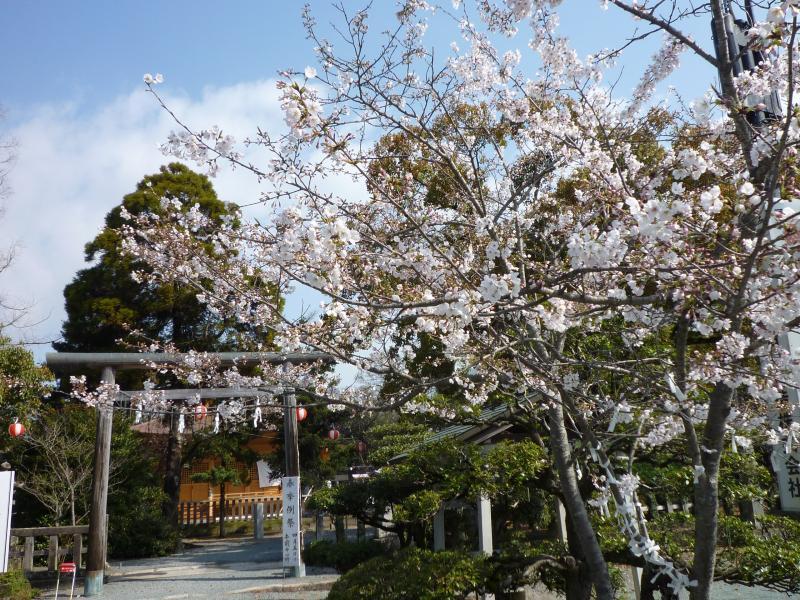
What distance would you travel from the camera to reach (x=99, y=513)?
27.5ft

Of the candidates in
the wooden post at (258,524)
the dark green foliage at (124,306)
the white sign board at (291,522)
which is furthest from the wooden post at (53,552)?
the wooden post at (258,524)

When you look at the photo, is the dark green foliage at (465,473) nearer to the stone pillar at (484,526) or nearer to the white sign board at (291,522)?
the stone pillar at (484,526)

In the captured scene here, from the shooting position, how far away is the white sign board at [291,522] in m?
8.34

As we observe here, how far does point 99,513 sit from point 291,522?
257 cm

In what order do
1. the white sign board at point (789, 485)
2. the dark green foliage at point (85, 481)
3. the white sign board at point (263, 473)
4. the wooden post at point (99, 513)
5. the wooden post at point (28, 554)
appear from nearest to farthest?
the white sign board at point (789, 485) → the wooden post at point (99, 513) → the wooden post at point (28, 554) → the dark green foliage at point (85, 481) → the white sign board at point (263, 473)

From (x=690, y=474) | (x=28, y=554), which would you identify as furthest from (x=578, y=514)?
(x=28, y=554)

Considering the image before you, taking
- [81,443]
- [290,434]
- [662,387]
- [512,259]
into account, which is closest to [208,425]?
[81,443]

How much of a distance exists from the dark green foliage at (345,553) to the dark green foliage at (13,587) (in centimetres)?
389

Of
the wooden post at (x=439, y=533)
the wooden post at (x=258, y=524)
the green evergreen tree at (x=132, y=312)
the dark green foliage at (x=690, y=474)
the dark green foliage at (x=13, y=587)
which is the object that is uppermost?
the green evergreen tree at (x=132, y=312)

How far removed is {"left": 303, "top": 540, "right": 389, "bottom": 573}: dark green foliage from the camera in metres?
8.98

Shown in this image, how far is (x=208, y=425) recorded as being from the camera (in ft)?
48.4

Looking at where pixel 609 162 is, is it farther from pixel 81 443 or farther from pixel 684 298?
pixel 81 443

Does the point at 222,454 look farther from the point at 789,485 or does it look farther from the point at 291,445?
the point at 789,485

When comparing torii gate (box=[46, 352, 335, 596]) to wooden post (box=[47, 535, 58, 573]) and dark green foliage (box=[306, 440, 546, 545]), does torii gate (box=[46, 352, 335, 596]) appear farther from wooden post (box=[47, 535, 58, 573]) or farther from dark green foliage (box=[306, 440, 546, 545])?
dark green foliage (box=[306, 440, 546, 545])
